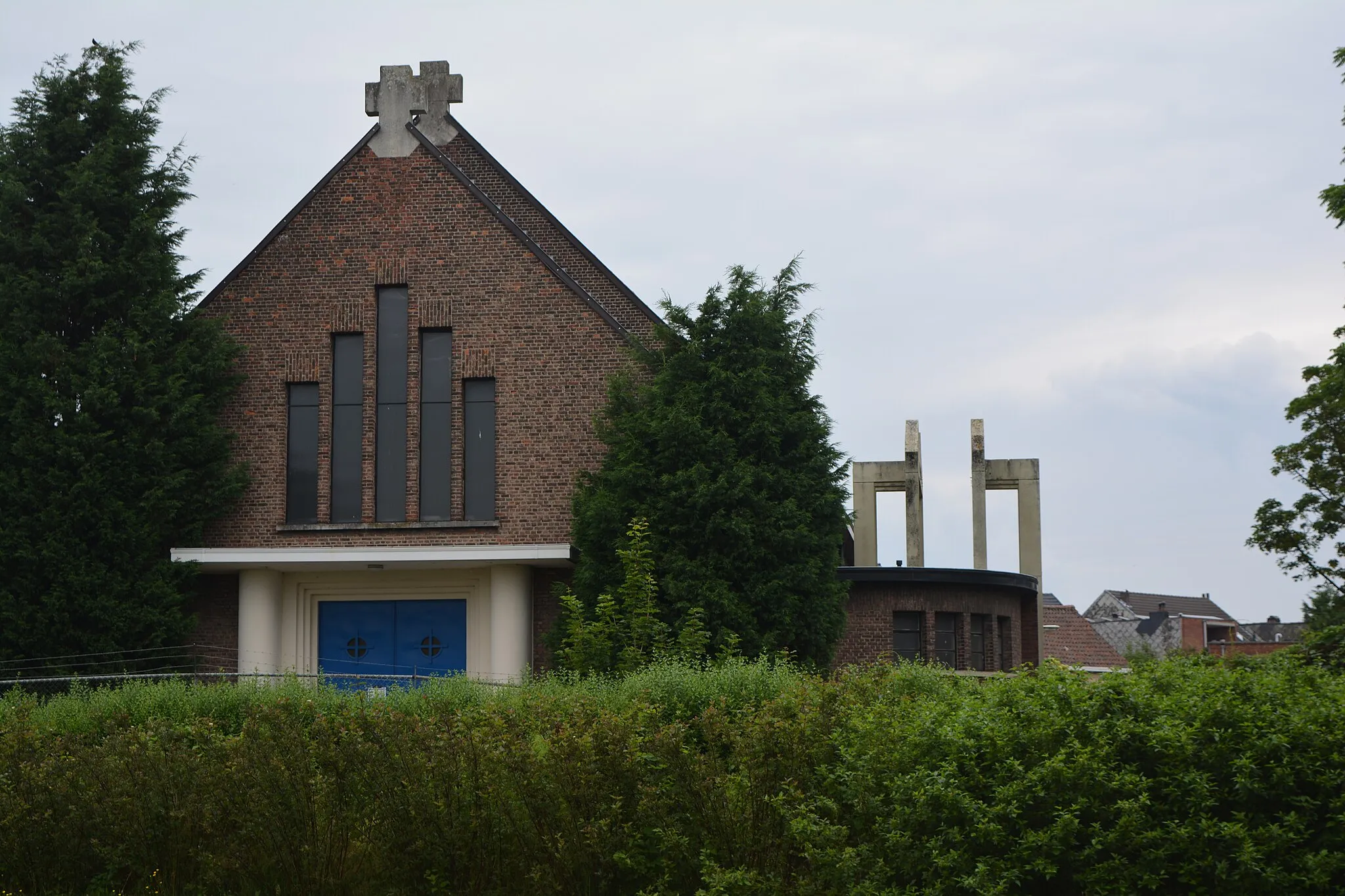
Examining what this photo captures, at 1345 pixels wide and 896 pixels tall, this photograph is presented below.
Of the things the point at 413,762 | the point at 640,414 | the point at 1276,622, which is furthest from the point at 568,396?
the point at 1276,622

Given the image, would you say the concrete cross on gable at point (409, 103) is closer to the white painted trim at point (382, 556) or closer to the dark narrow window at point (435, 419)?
the dark narrow window at point (435, 419)

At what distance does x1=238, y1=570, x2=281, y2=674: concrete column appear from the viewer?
23.8 meters

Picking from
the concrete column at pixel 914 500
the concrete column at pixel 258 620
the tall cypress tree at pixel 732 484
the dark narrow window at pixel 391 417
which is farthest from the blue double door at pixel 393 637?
the concrete column at pixel 914 500

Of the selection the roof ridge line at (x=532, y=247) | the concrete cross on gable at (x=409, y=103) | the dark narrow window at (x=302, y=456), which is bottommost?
the dark narrow window at (x=302, y=456)

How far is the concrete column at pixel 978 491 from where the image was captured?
37500 millimetres

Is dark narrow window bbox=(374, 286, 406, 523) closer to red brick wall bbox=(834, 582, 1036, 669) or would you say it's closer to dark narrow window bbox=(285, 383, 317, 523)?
dark narrow window bbox=(285, 383, 317, 523)

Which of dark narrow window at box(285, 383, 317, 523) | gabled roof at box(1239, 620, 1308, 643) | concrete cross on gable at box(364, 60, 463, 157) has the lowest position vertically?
gabled roof at box(1239, 620, 1308, 643)

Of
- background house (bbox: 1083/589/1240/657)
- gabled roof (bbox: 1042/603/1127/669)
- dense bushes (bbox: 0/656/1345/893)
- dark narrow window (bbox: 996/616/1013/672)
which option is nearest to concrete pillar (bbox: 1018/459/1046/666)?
dark narrow window (bbox: 996/616/1013/672)

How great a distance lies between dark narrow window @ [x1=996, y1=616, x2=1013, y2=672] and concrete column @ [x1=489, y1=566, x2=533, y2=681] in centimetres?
1143

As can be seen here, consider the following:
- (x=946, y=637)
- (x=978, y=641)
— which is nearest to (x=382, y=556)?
(x=946, y=637)

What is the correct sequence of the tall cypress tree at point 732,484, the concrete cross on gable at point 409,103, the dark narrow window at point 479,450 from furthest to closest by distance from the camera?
1. the concrete cross on gable at point 409,103
2. the dark narrow window at point 479,450
3. the tall cypress tree at point 732,484

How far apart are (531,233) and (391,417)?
548 cm

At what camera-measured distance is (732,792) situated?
10.5 meters

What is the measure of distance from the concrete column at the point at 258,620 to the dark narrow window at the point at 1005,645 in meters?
14.9
